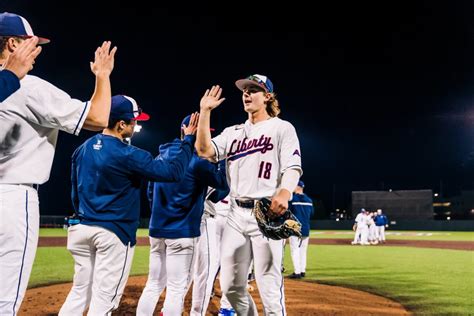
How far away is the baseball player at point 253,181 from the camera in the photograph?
331 centimetres

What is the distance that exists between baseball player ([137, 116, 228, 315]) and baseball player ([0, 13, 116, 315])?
160 centimetres

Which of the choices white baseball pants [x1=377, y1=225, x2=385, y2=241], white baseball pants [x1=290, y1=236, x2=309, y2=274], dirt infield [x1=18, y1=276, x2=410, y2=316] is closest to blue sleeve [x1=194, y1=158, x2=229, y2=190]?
dirt infield [x1=18, y1=276, x2=410, y2=316]

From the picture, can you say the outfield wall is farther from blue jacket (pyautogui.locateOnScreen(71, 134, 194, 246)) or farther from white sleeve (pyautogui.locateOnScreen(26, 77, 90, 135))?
white sleeve (pyautogui.locateOnScreen(26, 77, 90, 135))

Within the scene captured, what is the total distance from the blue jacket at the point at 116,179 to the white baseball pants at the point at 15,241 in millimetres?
940

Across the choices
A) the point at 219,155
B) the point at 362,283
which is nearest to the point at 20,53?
the point at 219,155

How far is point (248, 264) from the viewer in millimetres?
3420

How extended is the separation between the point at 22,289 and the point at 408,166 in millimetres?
78248

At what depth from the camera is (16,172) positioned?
7.43ft

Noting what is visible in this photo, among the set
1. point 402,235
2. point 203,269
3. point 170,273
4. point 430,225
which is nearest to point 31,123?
point 170,273

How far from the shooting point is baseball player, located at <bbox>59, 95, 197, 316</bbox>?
10.3 feet

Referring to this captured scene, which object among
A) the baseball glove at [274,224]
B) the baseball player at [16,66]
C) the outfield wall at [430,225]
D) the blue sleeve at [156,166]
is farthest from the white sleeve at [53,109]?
the outfield wall at [430,225]

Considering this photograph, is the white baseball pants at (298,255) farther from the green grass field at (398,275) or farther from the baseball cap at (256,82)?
the baseball cap at (256,82)

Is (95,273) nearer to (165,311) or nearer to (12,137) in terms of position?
(165,311)

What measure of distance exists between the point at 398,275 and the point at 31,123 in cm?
881
